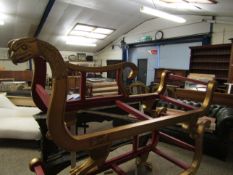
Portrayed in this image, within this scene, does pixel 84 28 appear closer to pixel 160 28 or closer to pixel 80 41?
pixel 80 41

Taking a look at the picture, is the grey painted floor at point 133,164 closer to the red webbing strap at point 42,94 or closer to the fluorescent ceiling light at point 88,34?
the red webbing strap at point 42,94

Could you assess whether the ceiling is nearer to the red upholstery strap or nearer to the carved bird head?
the red upholstery strap

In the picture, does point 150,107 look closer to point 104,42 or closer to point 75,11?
point 75,11

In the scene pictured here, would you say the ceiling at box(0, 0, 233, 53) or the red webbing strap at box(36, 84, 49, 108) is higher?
the ceiling at box(0, 0, 233, 53)

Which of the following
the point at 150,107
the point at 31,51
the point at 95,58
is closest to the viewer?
the point at 31,51

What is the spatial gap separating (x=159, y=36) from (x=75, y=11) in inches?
140

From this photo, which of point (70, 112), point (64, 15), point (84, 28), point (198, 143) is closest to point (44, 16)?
point (64, 15)

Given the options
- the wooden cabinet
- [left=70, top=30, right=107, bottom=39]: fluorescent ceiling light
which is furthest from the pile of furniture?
[left=70, top=30, right=107, bottom=39]: fluorescent ceiling light

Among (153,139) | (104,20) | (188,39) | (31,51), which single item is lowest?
(153,139)

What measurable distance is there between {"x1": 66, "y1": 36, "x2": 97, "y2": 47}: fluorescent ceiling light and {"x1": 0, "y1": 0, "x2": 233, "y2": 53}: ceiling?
0.98 ft

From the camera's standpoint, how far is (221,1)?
12.3ft

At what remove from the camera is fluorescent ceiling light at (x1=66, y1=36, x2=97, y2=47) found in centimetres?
887

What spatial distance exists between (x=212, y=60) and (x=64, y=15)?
551cm

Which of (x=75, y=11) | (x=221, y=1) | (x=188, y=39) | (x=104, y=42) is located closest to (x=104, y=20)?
(x=75, y=11)
